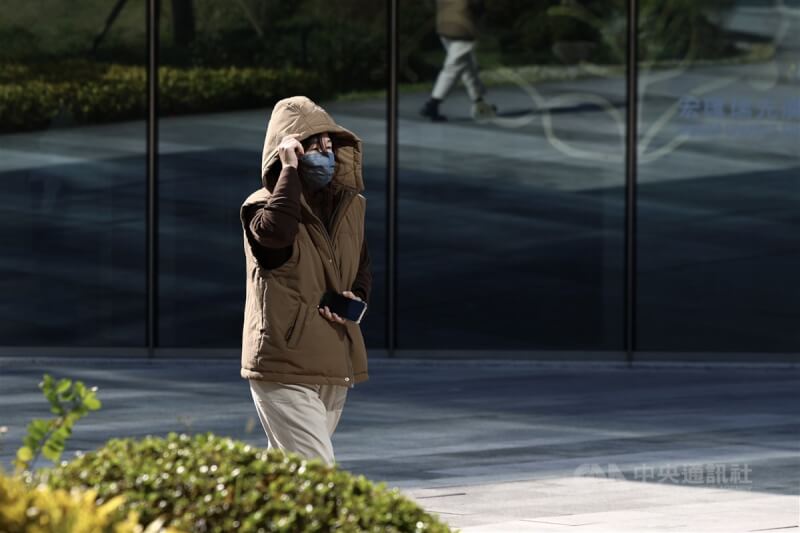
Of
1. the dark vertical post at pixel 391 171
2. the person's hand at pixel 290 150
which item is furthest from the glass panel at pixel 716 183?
the person's hand at pixel 290 150

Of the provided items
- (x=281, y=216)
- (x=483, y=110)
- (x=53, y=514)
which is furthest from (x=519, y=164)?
(x=53, y=514)

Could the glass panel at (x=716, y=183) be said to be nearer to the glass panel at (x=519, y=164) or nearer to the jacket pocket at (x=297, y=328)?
the glass panel at (x=519, y=164)

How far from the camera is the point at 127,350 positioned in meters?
17.5

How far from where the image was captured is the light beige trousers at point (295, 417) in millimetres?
6379

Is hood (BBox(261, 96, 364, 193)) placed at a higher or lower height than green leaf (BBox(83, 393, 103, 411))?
higher

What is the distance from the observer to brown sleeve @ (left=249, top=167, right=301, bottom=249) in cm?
623

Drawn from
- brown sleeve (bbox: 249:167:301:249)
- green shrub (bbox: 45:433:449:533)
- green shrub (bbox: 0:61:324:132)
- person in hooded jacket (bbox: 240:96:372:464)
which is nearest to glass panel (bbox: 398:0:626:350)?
green shrub (bbox: 0:61:324:132)

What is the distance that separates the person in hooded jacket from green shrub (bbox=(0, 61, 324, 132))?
11042mm

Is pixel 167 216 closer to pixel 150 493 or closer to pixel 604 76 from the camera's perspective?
pixel 604 76

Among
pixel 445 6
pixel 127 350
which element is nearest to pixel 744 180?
pixel 445 6

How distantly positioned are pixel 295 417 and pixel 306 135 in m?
1.00

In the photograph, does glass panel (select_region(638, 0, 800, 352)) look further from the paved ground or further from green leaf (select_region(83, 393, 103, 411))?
green leaf (select_region(83, 393, 103, 411))

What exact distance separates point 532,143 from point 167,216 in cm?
359

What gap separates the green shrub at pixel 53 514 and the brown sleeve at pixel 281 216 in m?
2.60
